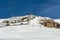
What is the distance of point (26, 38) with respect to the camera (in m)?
7.93

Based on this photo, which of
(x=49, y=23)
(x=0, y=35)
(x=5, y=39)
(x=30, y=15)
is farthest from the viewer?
(x=30, y=15)

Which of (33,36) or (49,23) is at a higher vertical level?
(49,23)

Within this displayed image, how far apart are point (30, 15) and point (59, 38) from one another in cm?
829

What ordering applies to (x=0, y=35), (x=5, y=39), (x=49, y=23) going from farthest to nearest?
(x=49, y=23)
(x=0, y=35)
(x=5, y=39)

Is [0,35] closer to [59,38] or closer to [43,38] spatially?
[43,38]

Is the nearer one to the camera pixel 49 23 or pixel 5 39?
pixel 5 39

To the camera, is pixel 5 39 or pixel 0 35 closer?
pixel 5 39

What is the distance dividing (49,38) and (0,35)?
6.52ft

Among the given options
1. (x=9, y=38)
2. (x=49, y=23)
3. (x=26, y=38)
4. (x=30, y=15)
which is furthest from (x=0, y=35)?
(x=30, y=15)

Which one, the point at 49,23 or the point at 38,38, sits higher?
the point at 49,23

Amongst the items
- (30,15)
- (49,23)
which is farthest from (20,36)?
(30,15)

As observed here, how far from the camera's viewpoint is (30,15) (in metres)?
16.0

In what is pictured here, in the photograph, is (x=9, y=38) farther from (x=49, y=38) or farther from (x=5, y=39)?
(x=49, y=38)

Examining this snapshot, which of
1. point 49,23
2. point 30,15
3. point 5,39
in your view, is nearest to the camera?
point 5,39
